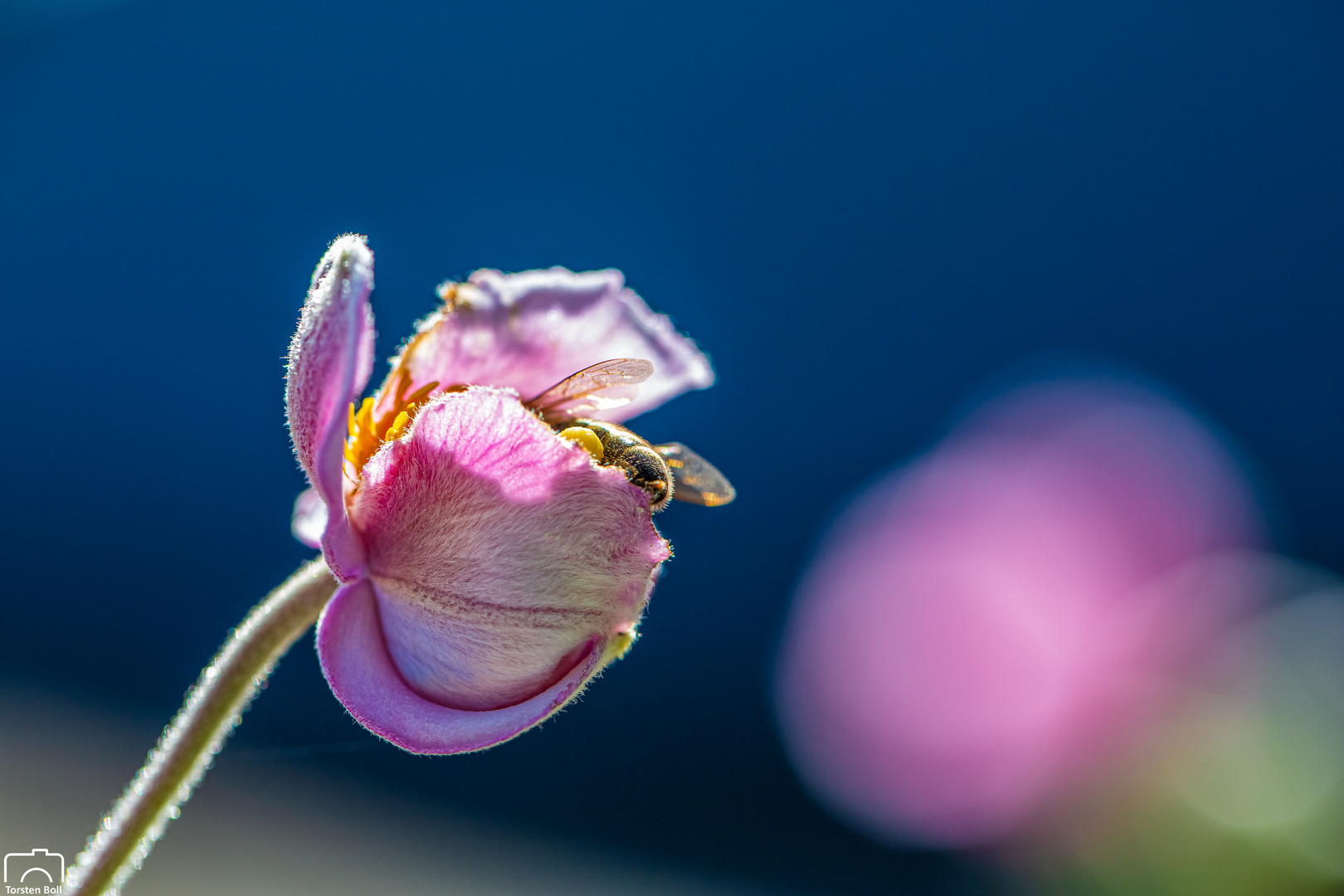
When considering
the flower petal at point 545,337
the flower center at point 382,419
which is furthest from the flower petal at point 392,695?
the flower petal at point 545,337

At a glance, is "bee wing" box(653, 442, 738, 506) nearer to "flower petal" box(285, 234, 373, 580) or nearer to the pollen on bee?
the pollen on bee

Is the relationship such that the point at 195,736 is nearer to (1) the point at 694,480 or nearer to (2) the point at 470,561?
(2) the point at 470,561

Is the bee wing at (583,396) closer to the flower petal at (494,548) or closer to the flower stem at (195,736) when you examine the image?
the flower petal at (494,548)

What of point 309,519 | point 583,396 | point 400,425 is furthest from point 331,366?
point 309,519

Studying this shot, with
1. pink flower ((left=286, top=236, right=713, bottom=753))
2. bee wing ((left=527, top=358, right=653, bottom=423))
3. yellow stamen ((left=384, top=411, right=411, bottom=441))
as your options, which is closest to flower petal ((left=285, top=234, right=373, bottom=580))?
pink flower ((left=286, top=236, right=713, bottom=753))

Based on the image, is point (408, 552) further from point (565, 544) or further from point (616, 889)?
point (616, 889)

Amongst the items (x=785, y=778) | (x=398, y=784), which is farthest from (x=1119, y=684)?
(x=398, y=784)
